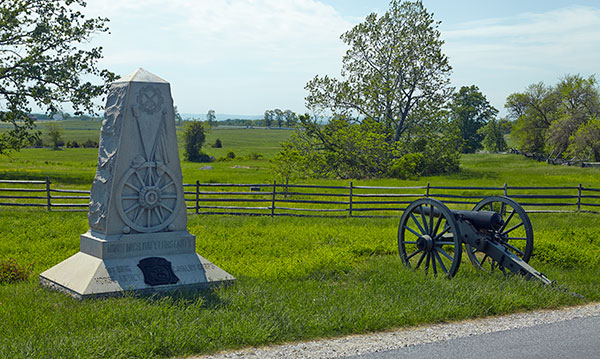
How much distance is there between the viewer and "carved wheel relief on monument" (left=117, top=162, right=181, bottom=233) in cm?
843

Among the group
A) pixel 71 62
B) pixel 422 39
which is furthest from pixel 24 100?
pixel 422 39

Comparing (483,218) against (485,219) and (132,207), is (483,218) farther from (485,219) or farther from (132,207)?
(132,207)

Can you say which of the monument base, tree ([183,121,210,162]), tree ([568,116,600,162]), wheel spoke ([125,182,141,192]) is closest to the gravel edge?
the monument base

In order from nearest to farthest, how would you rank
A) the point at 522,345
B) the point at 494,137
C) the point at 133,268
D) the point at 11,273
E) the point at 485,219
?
the point at 522,345
the point at 133,268
the point at 11,273
the point at 485,219
the point at 494,137

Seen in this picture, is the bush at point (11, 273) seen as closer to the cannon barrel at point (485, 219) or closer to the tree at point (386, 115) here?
the cannon barrel at point (485, 219)

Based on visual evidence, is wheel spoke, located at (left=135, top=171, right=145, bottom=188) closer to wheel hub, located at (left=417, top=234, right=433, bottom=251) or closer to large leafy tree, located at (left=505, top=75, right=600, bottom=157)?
wheel hub, located at (left=417, top=234, right=433, bottom=251)

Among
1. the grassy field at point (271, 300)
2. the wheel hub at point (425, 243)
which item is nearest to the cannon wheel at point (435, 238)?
the wheel hub at point (425, 243)

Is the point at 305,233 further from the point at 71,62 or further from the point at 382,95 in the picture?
the point at 382,95

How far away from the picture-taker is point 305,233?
48.4ft

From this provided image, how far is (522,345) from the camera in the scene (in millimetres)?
A: 6512

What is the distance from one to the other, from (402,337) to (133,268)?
375 cm

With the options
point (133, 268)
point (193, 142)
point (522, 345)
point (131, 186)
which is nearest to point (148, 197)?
point (131, 186)

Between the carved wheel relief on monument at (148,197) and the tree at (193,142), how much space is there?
5856cm

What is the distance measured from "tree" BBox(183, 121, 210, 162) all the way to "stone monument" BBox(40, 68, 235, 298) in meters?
58.6
